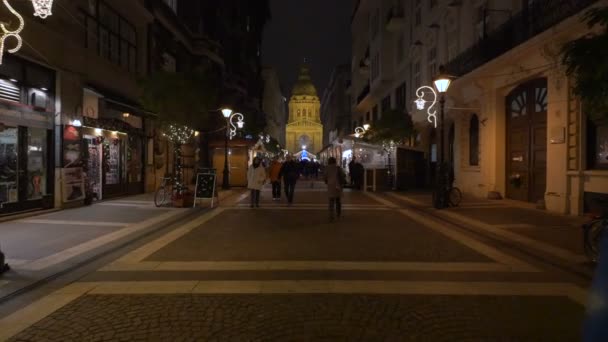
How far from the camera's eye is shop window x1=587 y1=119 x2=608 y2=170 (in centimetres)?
1363

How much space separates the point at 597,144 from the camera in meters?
14.0

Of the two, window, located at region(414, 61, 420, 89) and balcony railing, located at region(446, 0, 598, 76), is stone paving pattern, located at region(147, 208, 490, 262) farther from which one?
window, located at region(414, 61, 420, 89)

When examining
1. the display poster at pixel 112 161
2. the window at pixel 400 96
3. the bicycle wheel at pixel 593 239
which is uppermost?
the window at pixel 400 96

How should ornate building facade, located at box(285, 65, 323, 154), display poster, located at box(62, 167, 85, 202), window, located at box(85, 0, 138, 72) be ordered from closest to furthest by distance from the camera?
display poster, located at box(62, 167, 85, 202) → window, located at box(85, 0, 138, 72) → ornate building facade, located at box(285, 65, 323, 154)

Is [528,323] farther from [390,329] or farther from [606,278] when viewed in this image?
[606,278]

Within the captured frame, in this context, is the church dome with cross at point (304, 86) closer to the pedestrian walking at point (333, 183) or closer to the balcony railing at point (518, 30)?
the balcony railing at point (518, 30)

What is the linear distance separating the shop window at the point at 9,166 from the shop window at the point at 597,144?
15.9 meters

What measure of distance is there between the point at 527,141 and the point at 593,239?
11.3 m

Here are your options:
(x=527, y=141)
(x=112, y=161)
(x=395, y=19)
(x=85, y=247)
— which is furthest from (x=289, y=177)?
(x=395, y=19)

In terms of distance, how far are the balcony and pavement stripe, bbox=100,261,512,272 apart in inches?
1150

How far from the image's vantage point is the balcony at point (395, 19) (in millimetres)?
34500

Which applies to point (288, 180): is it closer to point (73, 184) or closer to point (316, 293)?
point (73, 184)

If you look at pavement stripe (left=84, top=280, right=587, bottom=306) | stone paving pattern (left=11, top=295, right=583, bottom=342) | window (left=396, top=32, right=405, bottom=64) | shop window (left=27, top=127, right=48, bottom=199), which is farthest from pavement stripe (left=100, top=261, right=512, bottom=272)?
window (left=396, top=32, right=405, bottom=64)

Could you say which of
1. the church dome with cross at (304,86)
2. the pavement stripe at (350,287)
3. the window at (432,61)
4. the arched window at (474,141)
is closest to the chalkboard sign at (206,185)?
the pavement stripe at (350,287)
